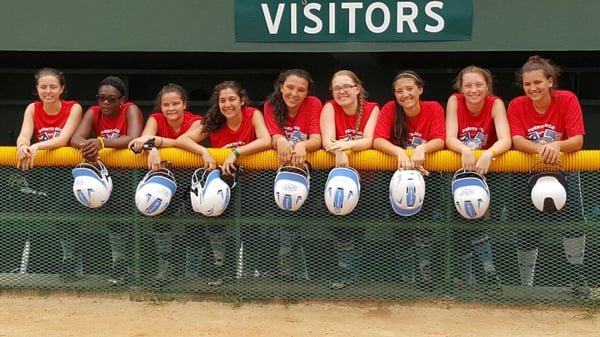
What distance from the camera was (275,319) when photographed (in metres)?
4.16

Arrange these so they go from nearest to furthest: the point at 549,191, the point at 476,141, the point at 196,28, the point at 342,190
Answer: the point at 549,191
the point at 342,190
the point at 476,141
the point at 196,28

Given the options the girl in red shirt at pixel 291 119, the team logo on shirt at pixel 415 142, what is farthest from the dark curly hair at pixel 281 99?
the team logo on shirt at pixel 415 142

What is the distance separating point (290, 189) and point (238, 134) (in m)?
0.69

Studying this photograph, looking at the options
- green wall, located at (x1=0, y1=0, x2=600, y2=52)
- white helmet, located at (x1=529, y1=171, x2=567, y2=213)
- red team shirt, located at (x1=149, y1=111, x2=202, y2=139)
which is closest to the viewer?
white helmet, located at (x1=529, y1=171, x2=567, y2=213)

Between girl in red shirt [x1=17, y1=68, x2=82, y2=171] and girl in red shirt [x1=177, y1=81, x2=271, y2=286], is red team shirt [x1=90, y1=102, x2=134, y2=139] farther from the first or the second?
girl in red shirt [x1=177, y1=81, x2=271, y2=286]

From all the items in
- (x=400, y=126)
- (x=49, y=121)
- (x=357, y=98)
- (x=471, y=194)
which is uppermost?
(x=357, y=98)

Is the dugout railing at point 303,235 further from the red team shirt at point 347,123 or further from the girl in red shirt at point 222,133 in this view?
the red team shirt at point 347,123

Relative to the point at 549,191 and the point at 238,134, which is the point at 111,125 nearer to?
the point at 238,134

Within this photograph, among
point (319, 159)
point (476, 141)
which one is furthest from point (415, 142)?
point (319, 159)

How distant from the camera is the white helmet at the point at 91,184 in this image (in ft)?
13.7

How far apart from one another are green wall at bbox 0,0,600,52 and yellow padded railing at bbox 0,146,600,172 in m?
1.44

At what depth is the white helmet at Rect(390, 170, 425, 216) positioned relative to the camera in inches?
153

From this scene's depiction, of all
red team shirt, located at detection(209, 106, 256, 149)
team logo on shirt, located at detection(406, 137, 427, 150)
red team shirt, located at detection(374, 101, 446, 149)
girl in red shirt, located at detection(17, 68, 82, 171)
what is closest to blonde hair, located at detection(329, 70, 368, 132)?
red team shirt, located at detection(374, 101, 446, 149)

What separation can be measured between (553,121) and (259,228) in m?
1.97
